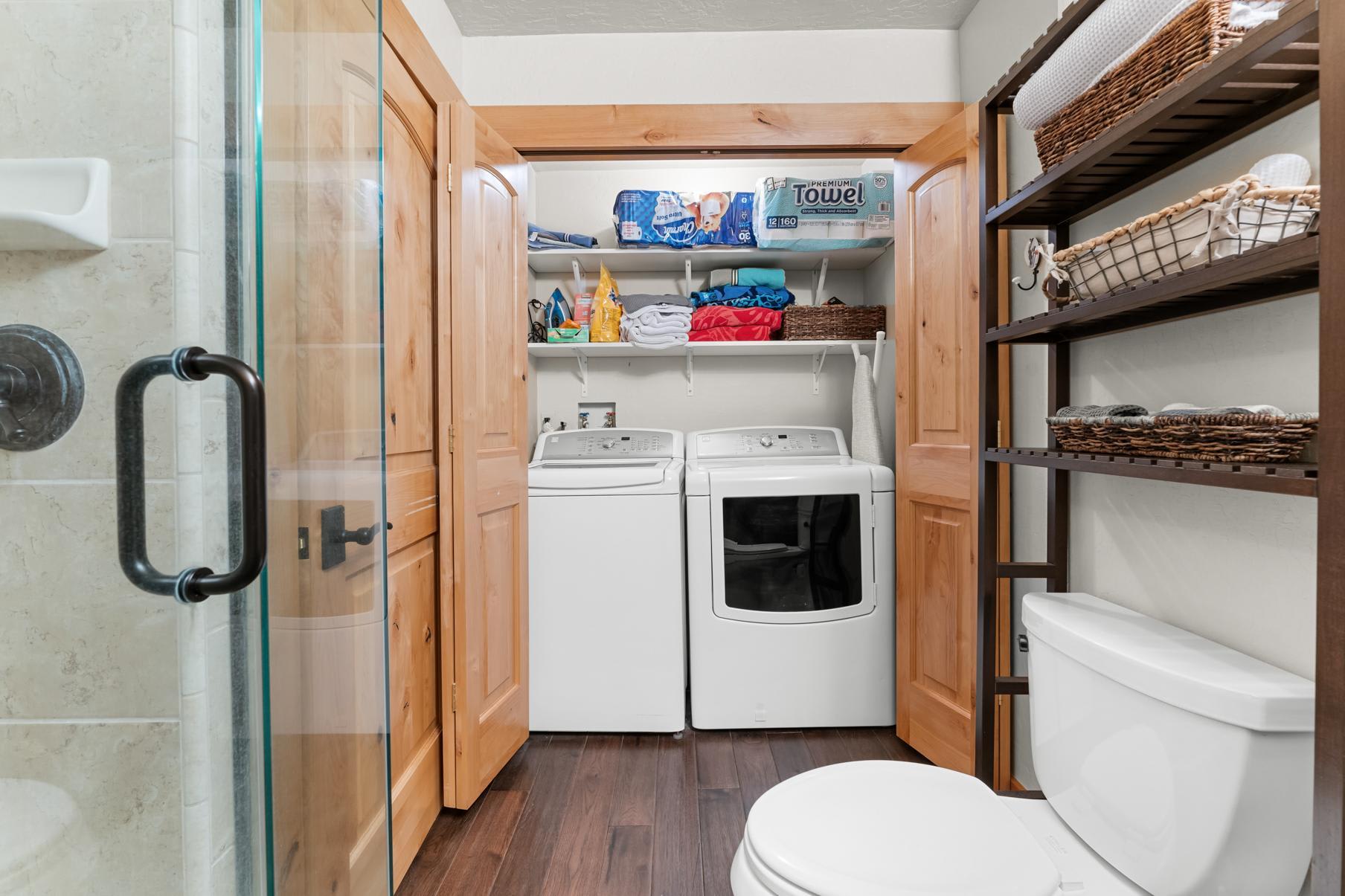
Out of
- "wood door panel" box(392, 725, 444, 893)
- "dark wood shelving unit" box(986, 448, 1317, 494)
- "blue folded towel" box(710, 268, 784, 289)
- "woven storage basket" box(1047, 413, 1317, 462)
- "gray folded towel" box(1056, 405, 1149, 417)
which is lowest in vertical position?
"wood door panel" box(392, 725, 444, 893)

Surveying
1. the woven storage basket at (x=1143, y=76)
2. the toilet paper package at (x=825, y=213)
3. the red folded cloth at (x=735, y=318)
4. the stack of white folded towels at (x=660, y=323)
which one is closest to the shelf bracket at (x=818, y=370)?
the red folded cloth at (x=735, y=318)

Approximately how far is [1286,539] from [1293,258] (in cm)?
46

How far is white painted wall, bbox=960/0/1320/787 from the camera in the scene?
0.94 metres

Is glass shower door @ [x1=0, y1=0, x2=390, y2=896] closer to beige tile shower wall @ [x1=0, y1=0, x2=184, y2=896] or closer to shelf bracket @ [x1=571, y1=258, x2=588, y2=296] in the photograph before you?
beige tile shower wall @ [x1=0, y1=0, x2=184, y2=896]

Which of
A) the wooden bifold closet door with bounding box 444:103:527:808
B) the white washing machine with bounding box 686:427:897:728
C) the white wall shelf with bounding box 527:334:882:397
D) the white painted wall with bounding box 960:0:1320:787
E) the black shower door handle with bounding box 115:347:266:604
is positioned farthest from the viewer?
the white wall shelf with bounding box 527:334:882:397

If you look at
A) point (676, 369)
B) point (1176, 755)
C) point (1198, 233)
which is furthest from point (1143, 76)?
point (676, 369)

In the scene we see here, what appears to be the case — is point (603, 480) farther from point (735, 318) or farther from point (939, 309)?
point (939, 309)

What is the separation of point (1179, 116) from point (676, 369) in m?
2.15

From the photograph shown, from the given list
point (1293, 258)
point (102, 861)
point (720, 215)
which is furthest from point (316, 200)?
point (720, 215)

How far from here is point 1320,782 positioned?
0.67 metres

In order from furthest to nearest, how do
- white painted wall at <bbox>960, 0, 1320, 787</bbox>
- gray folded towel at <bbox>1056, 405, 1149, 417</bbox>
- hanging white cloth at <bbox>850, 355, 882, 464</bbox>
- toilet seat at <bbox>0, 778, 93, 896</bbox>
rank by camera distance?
1. hanging white cloth at <bbox>850, 355, 882, 464</bbox>
2. gray folded towel at <bbox>1056, 405, 1149, 417</bbox>
3. white painted wall at <bbox>960, 0, 1320, 787</bbox>
4. toilet seat at <bbox>0, 778, 93, 896</bbox>

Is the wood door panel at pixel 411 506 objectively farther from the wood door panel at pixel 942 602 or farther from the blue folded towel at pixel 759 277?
the blue folded towel at pixel 759 277

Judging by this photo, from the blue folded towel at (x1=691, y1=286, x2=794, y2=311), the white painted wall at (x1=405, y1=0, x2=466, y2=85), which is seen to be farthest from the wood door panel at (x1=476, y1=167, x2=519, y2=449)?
the blue folded towel at (x1=691, y1=286, x2=794, y2=311)

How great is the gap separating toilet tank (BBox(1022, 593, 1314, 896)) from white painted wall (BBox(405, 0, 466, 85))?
2.03m
